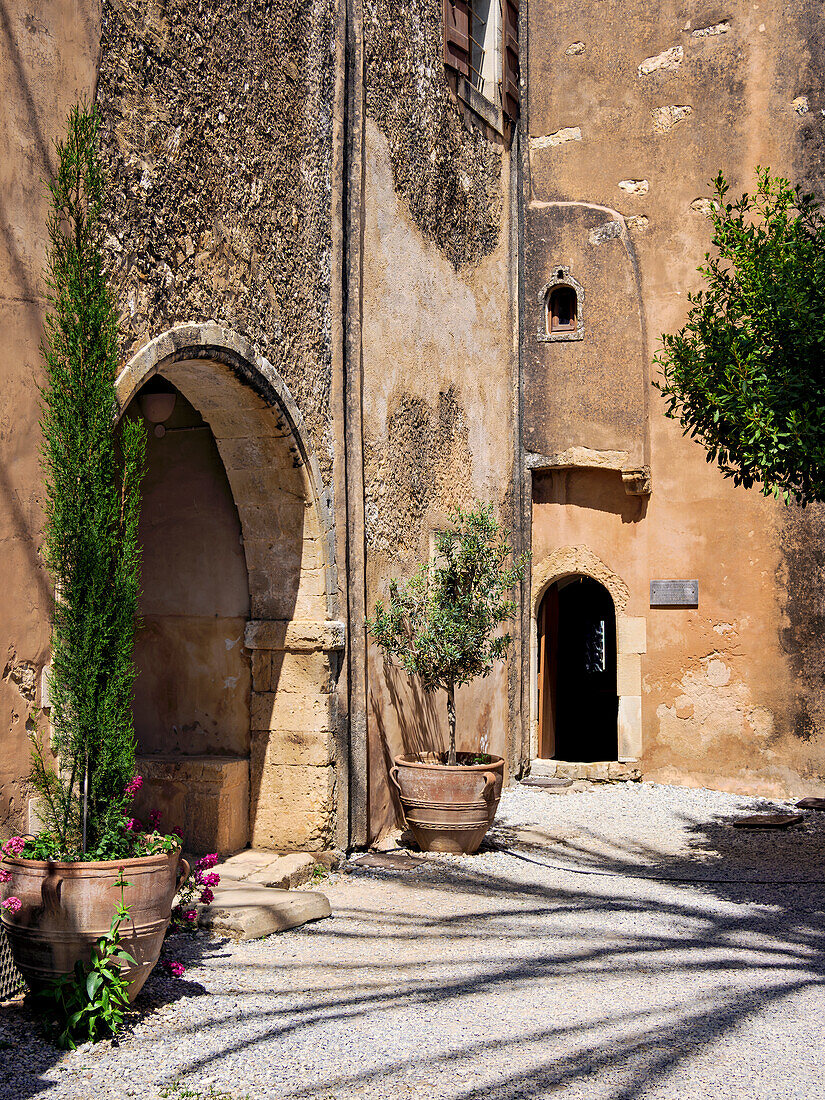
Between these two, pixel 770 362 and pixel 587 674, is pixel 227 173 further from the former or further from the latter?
pixel 587 674

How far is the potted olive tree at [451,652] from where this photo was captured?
7191mm

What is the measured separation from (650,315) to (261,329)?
5.53m

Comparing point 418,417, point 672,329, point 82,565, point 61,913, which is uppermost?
point 672,329

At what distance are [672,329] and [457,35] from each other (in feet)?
11.0

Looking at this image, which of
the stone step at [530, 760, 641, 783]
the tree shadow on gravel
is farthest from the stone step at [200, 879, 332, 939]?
the stone step at [530, 760, 641, 783]

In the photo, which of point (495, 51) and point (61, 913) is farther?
point (495, 51)

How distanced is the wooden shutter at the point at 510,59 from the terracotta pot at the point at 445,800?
6584mm

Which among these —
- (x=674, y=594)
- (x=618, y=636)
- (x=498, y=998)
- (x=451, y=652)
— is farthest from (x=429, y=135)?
(x=498, y=998)

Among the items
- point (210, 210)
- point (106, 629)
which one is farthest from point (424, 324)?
point (106, 629)

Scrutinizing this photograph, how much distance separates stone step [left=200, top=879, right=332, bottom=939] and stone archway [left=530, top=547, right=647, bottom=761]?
5.14 meters

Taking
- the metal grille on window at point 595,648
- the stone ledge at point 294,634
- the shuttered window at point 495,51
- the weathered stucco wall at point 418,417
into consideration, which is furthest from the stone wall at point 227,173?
the metal grille on window at point 595,648

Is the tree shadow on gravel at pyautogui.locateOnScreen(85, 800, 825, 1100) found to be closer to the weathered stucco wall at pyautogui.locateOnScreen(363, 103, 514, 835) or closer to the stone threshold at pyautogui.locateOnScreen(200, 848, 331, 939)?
the stone threshold at pyautogui.locateOnScreen(200, 848, 331, 939)

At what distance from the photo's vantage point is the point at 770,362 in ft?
19.8

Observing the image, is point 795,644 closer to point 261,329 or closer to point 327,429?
point 327,429
